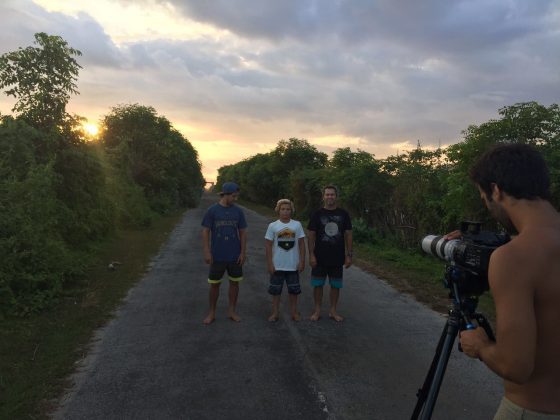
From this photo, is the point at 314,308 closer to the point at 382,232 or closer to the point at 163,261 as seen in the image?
the point at 163,261

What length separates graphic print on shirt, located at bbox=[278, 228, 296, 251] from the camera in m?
5.83

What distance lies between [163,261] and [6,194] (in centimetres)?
478

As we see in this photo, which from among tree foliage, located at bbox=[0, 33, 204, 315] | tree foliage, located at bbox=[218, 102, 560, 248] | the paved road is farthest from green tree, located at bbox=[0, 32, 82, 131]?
tree foliage, located at bbox=[218, 102, 560, 248]

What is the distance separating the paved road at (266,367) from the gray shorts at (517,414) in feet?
6.80

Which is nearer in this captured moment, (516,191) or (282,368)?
(516,191)

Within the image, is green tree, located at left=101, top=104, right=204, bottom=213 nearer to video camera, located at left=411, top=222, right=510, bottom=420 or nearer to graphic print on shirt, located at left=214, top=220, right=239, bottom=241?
graphic print on shirt, located at left=214, top=220, right=239, bottom=241

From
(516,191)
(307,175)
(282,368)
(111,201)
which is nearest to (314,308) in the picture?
(282,368)

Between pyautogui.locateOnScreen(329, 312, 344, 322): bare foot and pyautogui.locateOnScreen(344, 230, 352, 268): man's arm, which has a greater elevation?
pyautogui.locateOnScreen(344, 230, 352, 268): man's arm

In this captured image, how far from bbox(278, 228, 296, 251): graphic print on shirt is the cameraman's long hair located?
14.2ft

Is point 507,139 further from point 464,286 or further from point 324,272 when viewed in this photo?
point 464,286

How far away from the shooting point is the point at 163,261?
36.3 feet

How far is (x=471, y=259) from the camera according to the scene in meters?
1.85

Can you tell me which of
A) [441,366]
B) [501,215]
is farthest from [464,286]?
[501,215]

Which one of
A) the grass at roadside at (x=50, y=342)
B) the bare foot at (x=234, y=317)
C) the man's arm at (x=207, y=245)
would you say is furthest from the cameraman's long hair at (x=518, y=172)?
the bare foot at (x=234, y=317)
